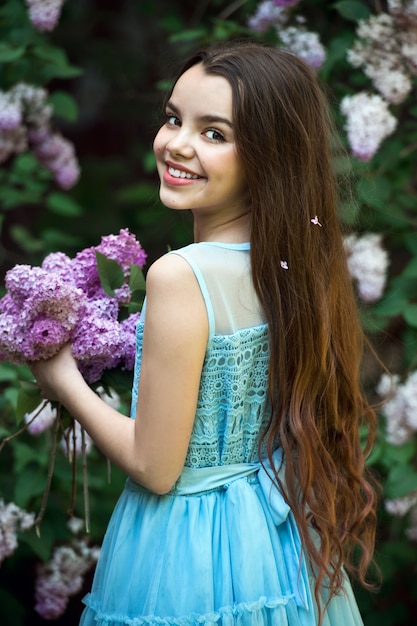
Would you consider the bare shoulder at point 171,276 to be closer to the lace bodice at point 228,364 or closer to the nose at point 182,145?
the lace bodice at point 228,364

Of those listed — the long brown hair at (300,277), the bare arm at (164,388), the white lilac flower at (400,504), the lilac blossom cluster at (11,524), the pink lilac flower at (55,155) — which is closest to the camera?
the bare arm at (164,388)

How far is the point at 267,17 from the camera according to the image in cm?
268

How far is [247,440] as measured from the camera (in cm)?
146

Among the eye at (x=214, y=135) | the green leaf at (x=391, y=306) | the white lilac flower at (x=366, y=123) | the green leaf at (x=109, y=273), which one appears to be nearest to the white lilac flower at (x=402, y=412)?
the green leaf at (x=391, y=306)

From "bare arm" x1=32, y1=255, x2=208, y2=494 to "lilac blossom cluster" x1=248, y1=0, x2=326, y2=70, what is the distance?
1416mm

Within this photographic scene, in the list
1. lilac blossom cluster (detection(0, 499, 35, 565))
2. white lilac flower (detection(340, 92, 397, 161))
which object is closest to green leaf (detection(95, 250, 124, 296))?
lilac blossom cluster (detection(0, 499, 35, 565))

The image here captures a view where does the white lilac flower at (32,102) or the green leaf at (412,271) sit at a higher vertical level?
the white lilac flower at (32,102)

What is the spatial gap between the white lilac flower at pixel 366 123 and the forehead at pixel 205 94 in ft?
3.48

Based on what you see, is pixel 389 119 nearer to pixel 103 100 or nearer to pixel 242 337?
pixel 242 337

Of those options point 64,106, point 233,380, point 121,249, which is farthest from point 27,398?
point 64,106

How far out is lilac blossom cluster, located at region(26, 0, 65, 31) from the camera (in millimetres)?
2578

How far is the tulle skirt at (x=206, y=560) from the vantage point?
1361 millimetres

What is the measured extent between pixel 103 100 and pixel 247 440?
3.35 meters

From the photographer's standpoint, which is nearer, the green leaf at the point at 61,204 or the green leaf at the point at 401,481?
the green leaf at the point at 401,481
